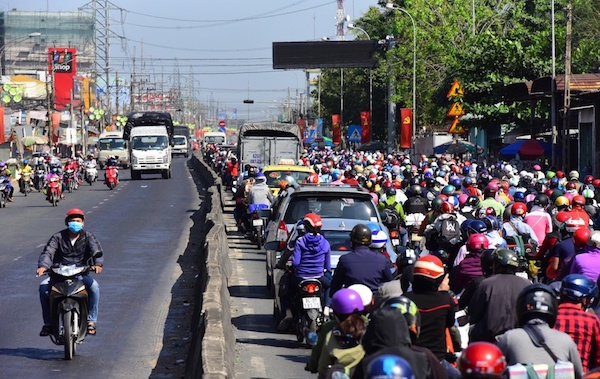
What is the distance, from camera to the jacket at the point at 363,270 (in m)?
12.0

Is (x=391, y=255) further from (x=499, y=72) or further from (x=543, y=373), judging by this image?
(x=499, y=72)

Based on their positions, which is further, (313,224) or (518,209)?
(518,209)

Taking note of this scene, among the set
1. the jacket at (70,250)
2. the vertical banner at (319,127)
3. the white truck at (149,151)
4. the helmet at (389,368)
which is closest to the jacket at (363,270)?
the jacket at (70,250)

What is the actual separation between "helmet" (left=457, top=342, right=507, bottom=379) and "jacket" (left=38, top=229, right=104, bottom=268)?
823cm

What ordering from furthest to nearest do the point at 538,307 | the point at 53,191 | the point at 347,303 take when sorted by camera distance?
the point at 53,191 < the point at 347,303 < the point at 538,307

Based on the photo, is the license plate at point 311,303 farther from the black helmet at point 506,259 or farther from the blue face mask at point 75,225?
the black helmet at point 506,259

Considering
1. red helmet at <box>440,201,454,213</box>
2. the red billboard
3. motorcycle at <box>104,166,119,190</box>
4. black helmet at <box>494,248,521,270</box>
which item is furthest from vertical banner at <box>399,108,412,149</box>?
the red billboard

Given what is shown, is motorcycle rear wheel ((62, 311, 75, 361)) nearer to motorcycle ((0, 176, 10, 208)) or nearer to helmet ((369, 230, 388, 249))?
helmet ((369, 230, 388, 249))

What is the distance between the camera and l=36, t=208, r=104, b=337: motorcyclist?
13.5m

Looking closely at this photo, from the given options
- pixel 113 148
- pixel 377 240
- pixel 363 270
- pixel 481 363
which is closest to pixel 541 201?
pixel 377 240

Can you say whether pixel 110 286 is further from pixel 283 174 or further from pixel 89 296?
pixel 283 174

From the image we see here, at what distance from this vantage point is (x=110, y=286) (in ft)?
66.9

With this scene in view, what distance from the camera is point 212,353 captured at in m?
10.4

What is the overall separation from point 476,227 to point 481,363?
830cm
